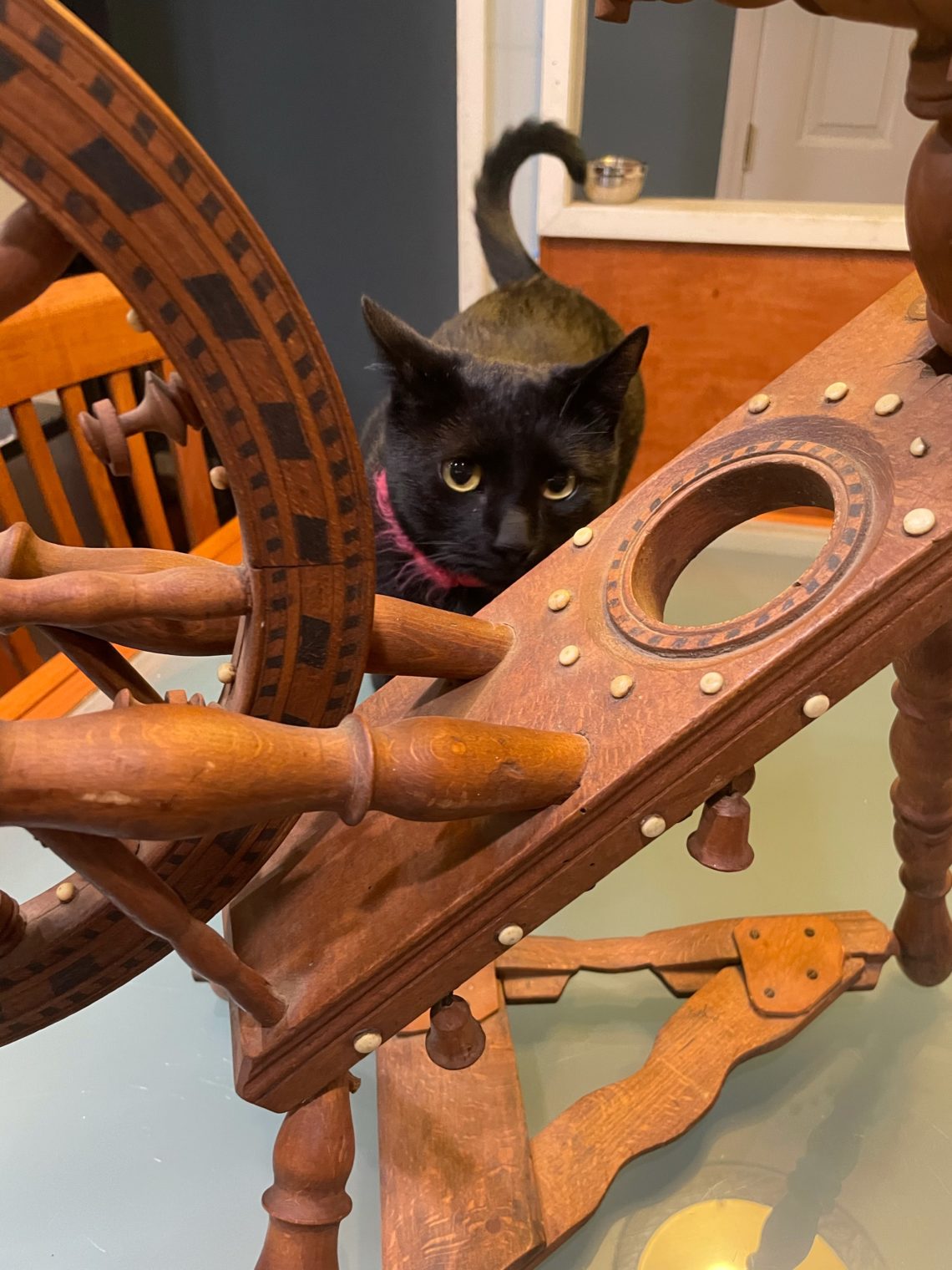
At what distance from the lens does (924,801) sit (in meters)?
0.77

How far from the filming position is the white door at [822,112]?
6.52 ft

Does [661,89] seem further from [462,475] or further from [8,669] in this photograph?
[8,669]

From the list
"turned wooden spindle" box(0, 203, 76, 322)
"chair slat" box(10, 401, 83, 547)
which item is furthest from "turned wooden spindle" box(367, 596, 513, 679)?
"chair slat" box(10, 401, 83, 547)

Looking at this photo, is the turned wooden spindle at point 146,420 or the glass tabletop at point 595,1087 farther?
the glass tabletop at point 595,1087

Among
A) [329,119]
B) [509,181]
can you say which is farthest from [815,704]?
[329,119]

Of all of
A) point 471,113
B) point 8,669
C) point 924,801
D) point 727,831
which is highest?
point 471,113

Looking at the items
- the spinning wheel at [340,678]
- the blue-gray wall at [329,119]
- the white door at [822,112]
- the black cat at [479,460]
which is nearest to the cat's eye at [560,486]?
the black cat at [479,460]

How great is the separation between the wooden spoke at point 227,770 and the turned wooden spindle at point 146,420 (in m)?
0.17

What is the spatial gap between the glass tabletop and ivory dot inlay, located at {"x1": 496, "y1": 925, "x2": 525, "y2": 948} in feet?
1.34

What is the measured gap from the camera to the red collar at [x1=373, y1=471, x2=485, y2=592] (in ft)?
3.07

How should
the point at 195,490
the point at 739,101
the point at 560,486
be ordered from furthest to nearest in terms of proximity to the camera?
the point at 739,101
the point at 195,490
the point at 560,486

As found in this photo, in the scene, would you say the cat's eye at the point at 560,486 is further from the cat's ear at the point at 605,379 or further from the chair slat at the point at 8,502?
the chair slat at the point at 8,502

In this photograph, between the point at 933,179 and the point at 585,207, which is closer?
the point at 933,179

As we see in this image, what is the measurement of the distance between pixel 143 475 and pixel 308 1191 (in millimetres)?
989
